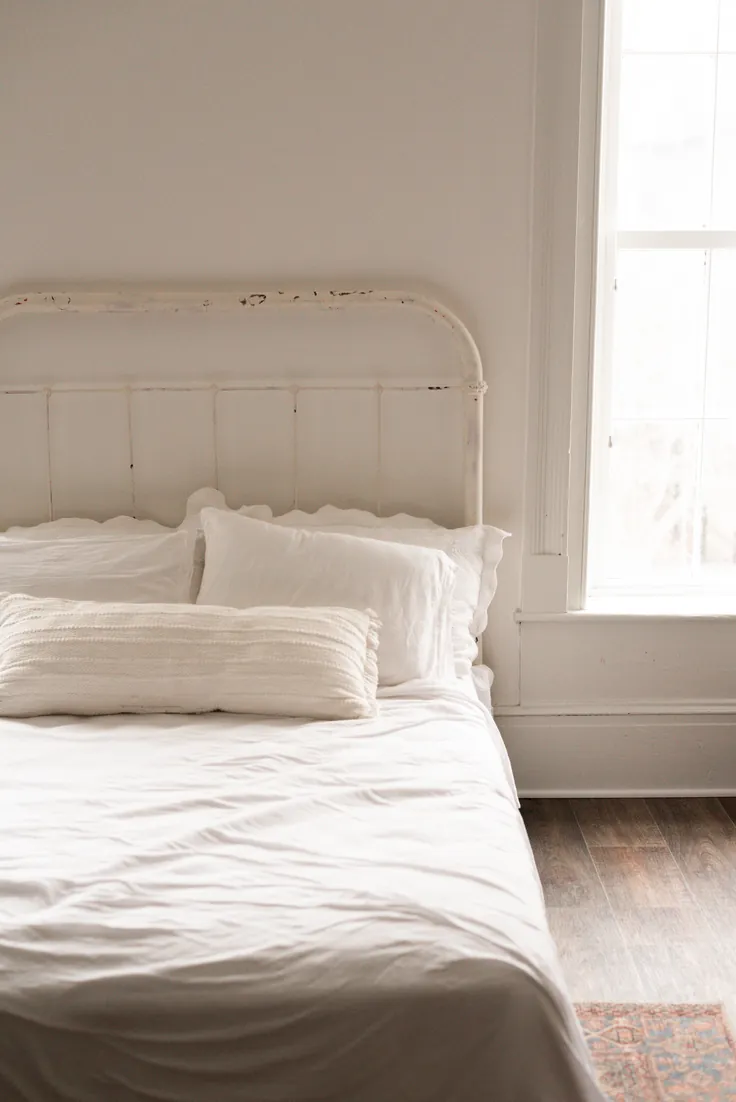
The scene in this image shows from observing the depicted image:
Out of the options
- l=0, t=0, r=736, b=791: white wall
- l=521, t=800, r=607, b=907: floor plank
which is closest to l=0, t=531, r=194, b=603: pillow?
l=0, t=0, r=736, b=791: white wall

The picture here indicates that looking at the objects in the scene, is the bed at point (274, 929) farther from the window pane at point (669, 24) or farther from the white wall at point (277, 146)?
the window pane at point (669, 24)


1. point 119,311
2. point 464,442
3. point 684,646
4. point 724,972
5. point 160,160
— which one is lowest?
point 724,972

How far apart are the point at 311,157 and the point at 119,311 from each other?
24.2 inches

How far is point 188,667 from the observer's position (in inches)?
86.7

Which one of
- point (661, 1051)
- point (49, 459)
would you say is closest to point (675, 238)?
point (49, 459)

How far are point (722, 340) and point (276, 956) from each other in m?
2.16

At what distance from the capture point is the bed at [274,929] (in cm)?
131

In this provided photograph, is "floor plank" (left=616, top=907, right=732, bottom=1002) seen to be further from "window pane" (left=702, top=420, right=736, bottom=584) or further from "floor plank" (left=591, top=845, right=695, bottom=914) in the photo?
"window pane" (left=702, top=420, right=736, bottom=584)

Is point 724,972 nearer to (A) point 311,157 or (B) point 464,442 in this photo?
(B) point 464,442

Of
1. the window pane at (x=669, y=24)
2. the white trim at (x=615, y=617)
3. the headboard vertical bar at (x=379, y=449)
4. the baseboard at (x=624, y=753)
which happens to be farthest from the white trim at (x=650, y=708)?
the window pane at (x=669, y=24)

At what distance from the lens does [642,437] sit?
9.65 ft

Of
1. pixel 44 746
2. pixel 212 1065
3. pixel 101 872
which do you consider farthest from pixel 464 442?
pixel 212 1065

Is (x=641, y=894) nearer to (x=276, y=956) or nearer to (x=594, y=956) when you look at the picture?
(x=594, y=956)

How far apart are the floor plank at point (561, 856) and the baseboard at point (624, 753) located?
0.09m
